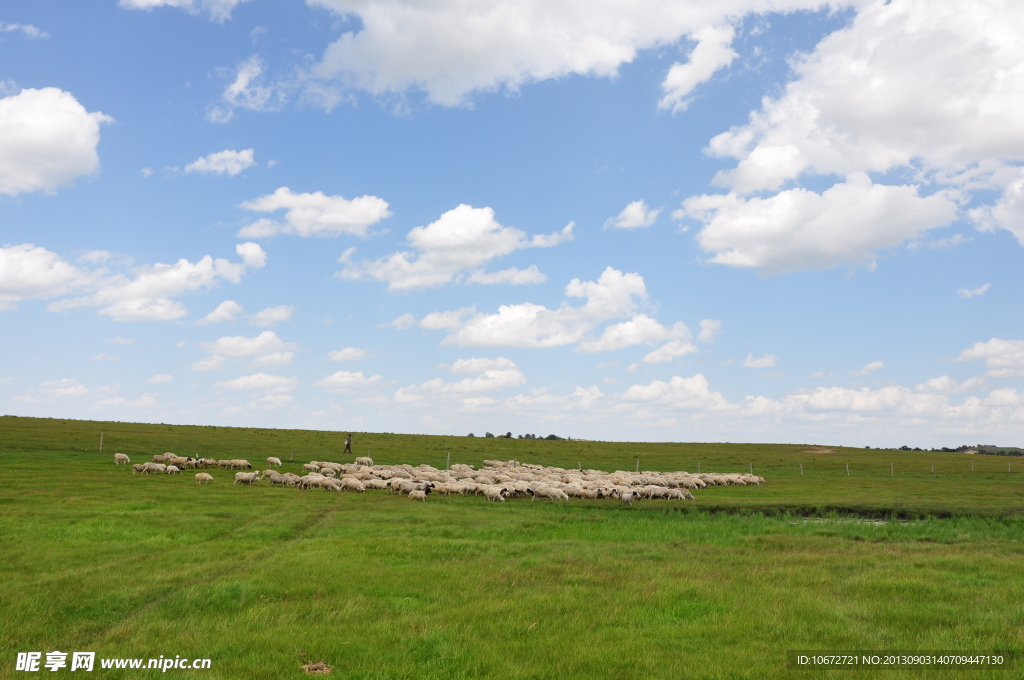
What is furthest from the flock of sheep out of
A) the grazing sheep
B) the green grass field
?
the green grass field

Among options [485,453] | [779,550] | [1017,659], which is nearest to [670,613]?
[1017,659]

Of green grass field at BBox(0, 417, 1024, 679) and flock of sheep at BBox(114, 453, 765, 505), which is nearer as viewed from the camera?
green grass field at BBox(0, 417, 1024, 679)

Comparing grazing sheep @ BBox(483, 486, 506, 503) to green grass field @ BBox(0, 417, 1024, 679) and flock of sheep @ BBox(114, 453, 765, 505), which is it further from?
green grass field @ BBox(0, 417, 1024, 679)

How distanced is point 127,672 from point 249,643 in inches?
74.5

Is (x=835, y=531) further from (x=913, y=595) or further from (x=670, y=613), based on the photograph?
(x=670, y=613)

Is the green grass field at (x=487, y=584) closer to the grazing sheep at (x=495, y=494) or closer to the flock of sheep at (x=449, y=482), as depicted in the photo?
the grazing sheep at (x=495, y=494)

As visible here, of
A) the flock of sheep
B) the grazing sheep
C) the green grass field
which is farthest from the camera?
the flock of sheep

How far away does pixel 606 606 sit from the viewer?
1387 cm

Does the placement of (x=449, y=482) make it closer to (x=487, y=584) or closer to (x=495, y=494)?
(x=495, y=494)

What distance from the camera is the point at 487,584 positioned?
15711 mm

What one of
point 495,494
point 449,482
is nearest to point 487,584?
point 495,494

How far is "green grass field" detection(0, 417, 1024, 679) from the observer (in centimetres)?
1117

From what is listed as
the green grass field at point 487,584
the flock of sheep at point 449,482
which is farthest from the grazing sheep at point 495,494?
the green grass field at point 487,584

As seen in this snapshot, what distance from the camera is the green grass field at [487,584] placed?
11.2 m
